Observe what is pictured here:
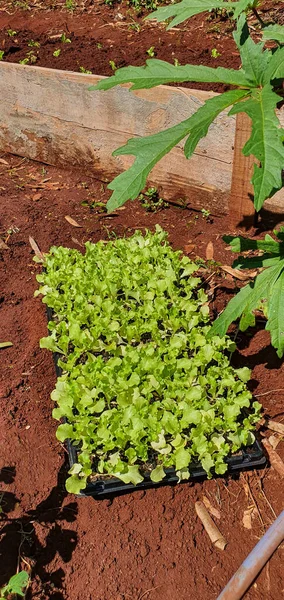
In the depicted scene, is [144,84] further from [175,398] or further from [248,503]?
[248,503]

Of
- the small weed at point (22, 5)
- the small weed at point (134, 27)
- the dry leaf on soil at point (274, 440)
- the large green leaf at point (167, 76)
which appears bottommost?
the dry leaf on soil at point (274, 440)

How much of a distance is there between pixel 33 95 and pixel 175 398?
10.7 ft

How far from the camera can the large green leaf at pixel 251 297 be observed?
247 centimetres

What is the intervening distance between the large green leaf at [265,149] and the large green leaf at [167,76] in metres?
0.22

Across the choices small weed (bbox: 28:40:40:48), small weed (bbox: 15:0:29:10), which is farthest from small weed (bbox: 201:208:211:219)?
small weed (bbox: 15:0:29:10)

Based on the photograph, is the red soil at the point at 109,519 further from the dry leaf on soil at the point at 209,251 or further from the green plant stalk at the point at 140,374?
the dry leaf on soil at the point at 209,251

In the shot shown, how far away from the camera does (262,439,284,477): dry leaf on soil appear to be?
2.76m

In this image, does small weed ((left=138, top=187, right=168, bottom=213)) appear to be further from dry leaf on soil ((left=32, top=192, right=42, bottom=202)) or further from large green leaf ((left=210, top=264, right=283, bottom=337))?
large green leaf ((left=210, top=264, right=283, bottom=337))

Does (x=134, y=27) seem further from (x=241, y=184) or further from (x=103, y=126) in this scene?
(x=241, y=184)

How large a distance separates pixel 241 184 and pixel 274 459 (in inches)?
74.5

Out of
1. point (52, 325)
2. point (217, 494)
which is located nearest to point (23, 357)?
point (52, 325)

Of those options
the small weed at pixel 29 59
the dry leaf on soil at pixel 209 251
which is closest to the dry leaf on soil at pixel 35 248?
the dry leaf on soil at pixel 209 251

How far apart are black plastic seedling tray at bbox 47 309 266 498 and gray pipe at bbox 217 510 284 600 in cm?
47

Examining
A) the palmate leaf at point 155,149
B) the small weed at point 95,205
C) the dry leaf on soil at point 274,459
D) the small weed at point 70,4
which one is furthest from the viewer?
the small weed at point 70,4
